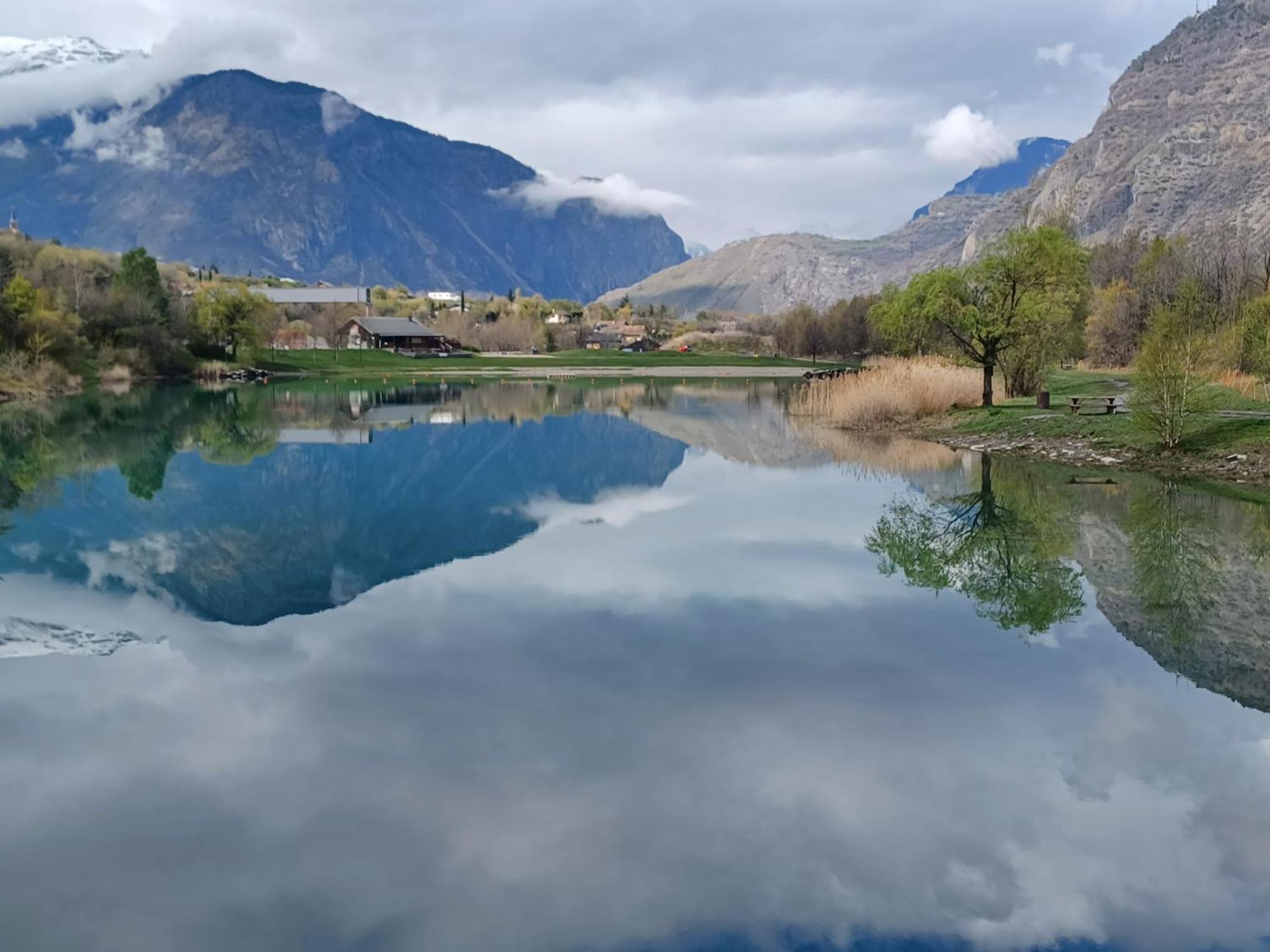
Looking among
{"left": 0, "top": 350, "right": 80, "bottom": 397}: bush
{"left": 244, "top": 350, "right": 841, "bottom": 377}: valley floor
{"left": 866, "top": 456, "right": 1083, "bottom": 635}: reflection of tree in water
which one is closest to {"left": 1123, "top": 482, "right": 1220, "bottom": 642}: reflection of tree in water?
{"left": 866, "top": 456, "right": 1083, "bottom": 635}: reflection of tree in water

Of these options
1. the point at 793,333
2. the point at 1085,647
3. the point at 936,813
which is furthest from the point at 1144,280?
the point at 936,813

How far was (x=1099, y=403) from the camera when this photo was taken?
131ft

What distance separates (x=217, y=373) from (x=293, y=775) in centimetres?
8696

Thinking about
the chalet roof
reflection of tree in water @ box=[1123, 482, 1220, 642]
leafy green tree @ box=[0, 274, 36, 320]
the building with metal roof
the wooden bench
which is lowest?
reflection of tree in water @ box=[1123, 482, 1220, 642]

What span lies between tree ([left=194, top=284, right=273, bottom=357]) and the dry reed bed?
6597 centimetres

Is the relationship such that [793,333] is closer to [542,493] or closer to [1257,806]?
[542,493]

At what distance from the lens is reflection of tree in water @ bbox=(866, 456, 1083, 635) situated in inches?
609

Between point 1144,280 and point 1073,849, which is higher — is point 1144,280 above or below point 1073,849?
above

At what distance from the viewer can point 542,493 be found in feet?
93.4

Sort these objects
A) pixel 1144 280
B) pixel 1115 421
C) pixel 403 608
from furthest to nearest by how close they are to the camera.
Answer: pixel 1144 280 → pixel 1115 421 → pixel 403 608

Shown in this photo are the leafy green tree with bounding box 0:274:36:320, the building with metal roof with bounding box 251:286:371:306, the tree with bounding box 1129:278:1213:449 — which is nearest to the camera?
the tree with bounding box 1129:278:1213:449

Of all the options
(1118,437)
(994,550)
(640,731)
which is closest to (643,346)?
(1118,437)

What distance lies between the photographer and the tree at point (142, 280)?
84250mm

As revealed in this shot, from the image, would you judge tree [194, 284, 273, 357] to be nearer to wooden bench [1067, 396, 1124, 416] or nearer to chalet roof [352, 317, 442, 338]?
chalet roof [352, 317, 442, 338]
